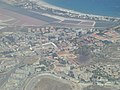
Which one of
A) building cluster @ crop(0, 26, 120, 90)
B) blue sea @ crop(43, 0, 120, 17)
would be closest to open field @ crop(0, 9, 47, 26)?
building cluster @ crop(0, 26, 120, 90)

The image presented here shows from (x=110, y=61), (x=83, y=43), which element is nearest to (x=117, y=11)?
(x=83, y=43)

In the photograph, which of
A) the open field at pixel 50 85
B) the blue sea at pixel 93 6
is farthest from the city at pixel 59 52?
the blue sea at pixel 93 6

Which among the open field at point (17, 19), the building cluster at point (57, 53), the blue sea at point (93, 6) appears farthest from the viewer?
the blue sea at point (93, 6)

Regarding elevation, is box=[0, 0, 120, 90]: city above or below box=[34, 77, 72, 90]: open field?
above

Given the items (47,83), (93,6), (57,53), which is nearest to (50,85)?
(47,83)

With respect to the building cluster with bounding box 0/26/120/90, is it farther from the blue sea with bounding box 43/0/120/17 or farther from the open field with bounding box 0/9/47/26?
the blue sea with bounding box 43/0/120/17

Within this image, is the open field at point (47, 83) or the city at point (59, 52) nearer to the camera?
the open field at point (47, 83)

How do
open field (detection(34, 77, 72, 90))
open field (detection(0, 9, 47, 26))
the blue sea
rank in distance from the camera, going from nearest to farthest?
open field (detection(34, 77, 72, 90)) < open field (detection(0, 9, 47, 26)) < the blue sea

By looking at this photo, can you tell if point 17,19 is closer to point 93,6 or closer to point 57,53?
point 93,6

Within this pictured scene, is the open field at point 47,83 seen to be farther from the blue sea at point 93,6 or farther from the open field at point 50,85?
the blue sea at point 93,6
